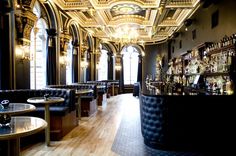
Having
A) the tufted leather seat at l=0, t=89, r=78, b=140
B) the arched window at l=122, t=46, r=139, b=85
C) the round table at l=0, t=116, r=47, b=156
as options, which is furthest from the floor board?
the arched window at l=122, t=46, r=139, b=85

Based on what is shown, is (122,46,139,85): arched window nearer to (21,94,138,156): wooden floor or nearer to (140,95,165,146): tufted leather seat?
(21,94,138,156): wooden floor

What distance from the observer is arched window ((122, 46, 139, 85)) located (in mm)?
18859

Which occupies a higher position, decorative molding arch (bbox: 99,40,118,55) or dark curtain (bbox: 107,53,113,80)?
decorative molding arch (bbox: 99,40,118,55)

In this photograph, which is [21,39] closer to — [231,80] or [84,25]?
[231,80]

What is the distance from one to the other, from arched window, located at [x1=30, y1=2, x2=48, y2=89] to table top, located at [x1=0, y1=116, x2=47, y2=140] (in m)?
5.54

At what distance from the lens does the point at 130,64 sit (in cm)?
1895

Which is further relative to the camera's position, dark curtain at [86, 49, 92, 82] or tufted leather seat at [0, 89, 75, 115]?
dark curtain at [86, 49, 92, 82]

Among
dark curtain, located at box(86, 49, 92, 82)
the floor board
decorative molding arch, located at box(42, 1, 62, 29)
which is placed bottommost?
the floor board

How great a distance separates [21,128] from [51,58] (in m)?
6.54

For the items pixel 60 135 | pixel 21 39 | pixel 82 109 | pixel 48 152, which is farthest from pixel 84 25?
pixel 48 152

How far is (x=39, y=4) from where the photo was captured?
746 centimetres

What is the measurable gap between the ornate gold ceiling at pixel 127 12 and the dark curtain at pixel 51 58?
1063 mm

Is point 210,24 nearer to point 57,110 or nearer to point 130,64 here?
point 57,110

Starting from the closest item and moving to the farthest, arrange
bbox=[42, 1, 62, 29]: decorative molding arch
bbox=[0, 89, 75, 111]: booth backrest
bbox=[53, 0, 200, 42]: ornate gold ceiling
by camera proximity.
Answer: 1. bbox=[0, 89, 75, 111]: booth backrest
2. bbox=[42, 1, 62, 29]: decorative molding arch
3. bbox=[53, 0, 200, 42]: ornate gold ceiling
